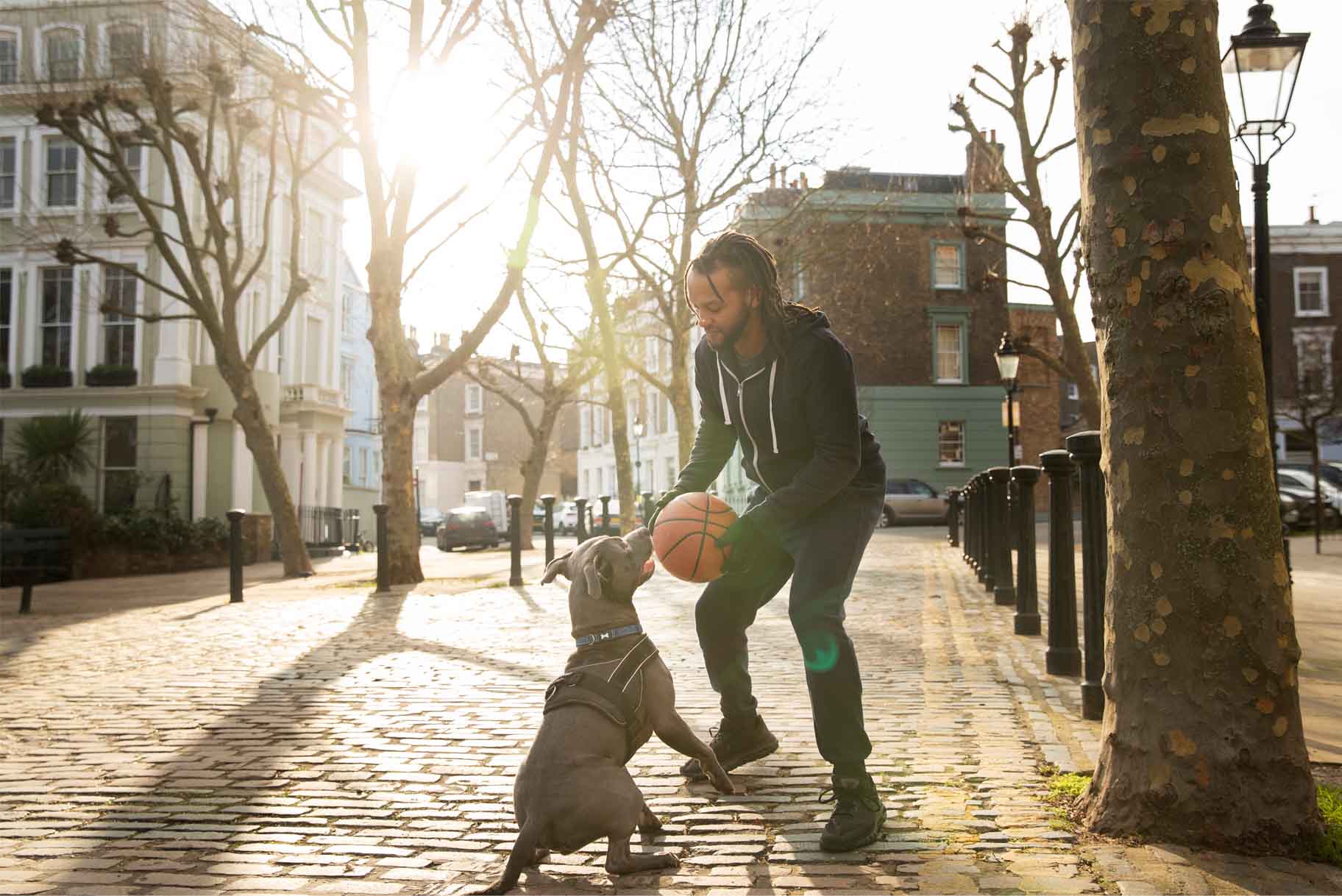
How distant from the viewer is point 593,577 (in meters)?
3.33

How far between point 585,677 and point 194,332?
2688 cm

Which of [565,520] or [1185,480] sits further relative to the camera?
[565,520]

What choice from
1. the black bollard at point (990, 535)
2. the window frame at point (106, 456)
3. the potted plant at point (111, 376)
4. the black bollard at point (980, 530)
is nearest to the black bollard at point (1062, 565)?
the black bollard at point (990, 535)

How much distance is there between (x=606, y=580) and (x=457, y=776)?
134 centimetres

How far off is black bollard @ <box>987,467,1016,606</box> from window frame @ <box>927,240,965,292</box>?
103ft

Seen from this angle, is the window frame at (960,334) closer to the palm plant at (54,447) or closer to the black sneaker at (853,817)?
the palm plant at (54,447)

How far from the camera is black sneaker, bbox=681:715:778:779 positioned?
4062 mm

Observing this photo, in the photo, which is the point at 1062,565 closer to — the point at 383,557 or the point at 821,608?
the point at 821,608

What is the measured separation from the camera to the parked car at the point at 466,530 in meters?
35.9

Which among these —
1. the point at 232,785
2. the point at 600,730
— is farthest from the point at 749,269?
the point at 232,785

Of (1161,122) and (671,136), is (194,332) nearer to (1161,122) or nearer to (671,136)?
(671,136)

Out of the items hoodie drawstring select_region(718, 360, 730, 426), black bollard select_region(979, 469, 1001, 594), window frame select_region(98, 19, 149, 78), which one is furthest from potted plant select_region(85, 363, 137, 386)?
hoodie drawstring select_region(718, 360, 730, 426)

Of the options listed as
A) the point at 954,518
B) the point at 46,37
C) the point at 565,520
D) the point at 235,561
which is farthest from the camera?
the point at 565,520

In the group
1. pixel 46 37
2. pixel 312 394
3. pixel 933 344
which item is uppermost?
pixel 46 37
